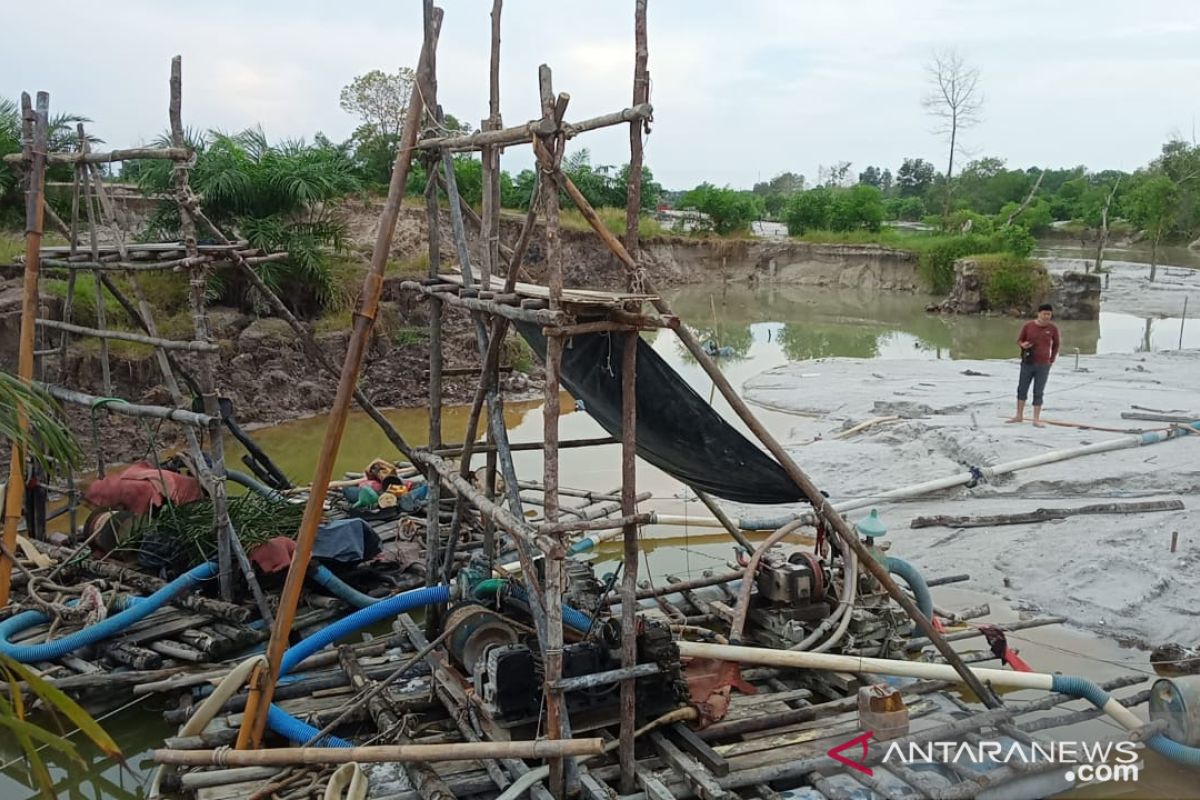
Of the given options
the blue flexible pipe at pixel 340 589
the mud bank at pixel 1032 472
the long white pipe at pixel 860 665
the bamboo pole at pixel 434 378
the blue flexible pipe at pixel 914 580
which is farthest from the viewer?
the mud bank at pixel 1032 472

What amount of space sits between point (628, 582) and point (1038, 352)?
9.46 metres

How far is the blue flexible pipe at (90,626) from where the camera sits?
5.64 meters

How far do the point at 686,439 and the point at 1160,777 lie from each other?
10.2ft

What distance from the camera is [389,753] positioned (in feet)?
13.7

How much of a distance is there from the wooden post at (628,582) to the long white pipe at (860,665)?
2.07 ft

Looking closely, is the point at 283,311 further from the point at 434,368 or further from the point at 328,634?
the point at 328,634

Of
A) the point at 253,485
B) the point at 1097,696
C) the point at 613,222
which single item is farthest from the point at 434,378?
the point at 613,222

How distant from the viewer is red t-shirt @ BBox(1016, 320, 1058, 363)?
11.8 metres

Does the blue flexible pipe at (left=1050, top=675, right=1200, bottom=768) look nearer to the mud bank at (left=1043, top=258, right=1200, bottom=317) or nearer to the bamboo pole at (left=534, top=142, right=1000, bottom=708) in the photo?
the bamboo pole at (left=534, top=142, right=1000, bottom=708)

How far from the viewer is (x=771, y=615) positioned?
5.79 meters

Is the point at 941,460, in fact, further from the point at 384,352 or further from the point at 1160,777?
the point at 384,352

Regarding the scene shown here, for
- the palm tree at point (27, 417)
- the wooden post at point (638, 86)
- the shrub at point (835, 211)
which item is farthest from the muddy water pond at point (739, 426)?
the shrub at point (835, 211)

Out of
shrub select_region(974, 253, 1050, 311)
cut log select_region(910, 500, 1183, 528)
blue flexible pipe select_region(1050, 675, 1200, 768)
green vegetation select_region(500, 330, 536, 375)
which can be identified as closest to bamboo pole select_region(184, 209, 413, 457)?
blue flexible pipe select_region(1050, 675, 1200, 768)

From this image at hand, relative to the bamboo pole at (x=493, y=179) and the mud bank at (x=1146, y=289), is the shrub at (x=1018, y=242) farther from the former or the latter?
the bamboo pole at (x=493, y=179)
